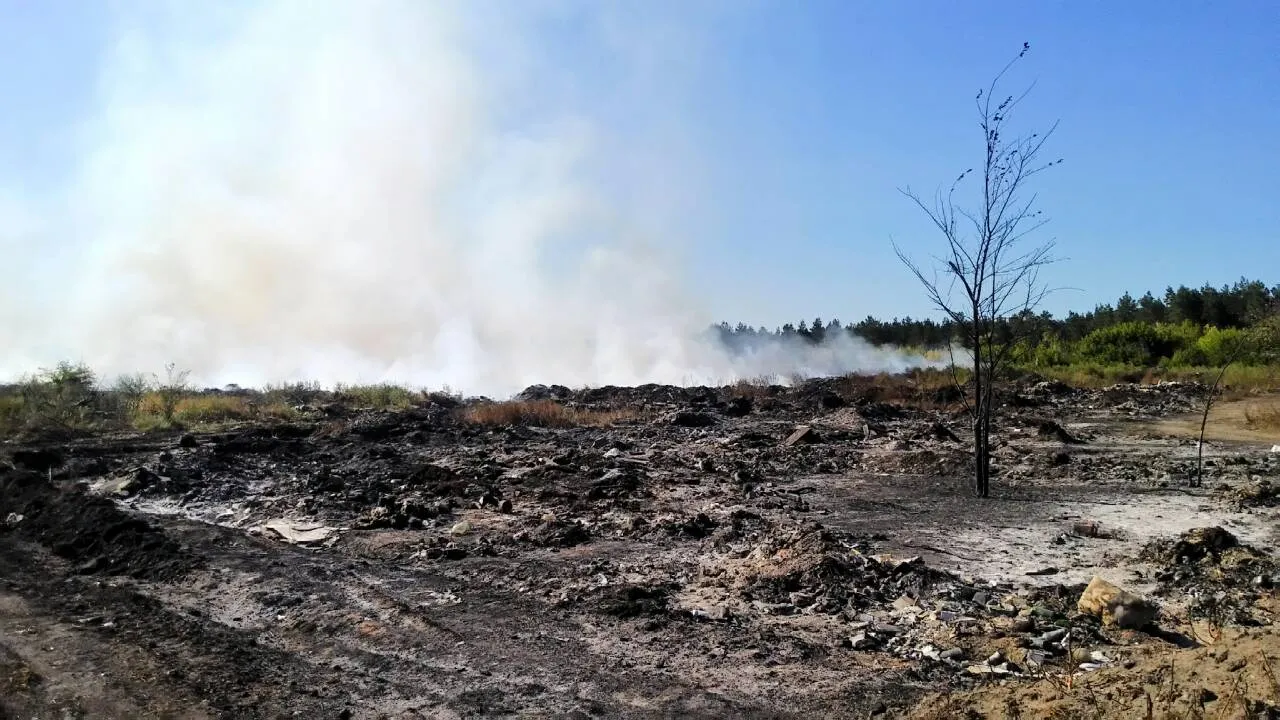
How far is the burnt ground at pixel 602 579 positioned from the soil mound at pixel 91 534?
0.04 metres

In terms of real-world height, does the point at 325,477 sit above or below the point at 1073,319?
below

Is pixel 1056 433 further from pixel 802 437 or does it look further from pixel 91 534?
pixel 91 534

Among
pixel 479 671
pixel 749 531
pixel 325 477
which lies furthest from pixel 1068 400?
pixel 479 671

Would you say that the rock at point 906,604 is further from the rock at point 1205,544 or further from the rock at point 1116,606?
the rock at point 1205,544

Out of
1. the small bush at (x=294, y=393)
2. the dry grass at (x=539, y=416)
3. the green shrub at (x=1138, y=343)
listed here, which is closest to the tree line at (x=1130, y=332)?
the green shrub at (x=1138, y=343)

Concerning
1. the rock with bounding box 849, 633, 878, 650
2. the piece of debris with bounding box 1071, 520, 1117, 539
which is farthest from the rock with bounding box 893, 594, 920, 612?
the piece of debris with bounding box 1071, 520, 1117, 539

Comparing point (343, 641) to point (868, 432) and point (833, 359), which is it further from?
point (833, 359)

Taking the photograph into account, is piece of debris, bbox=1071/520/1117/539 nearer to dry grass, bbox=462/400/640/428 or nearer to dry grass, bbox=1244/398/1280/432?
dry grass, bbox=1244/398/1280/432

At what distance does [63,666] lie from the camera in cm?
520

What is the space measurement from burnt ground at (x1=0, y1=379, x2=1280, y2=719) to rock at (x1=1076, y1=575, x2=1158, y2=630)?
11 cm

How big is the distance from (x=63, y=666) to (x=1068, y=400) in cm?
2651

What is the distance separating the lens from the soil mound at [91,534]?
25.4 ft

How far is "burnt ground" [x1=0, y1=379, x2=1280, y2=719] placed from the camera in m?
4.78

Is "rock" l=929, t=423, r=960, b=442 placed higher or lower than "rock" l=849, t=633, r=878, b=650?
higher
